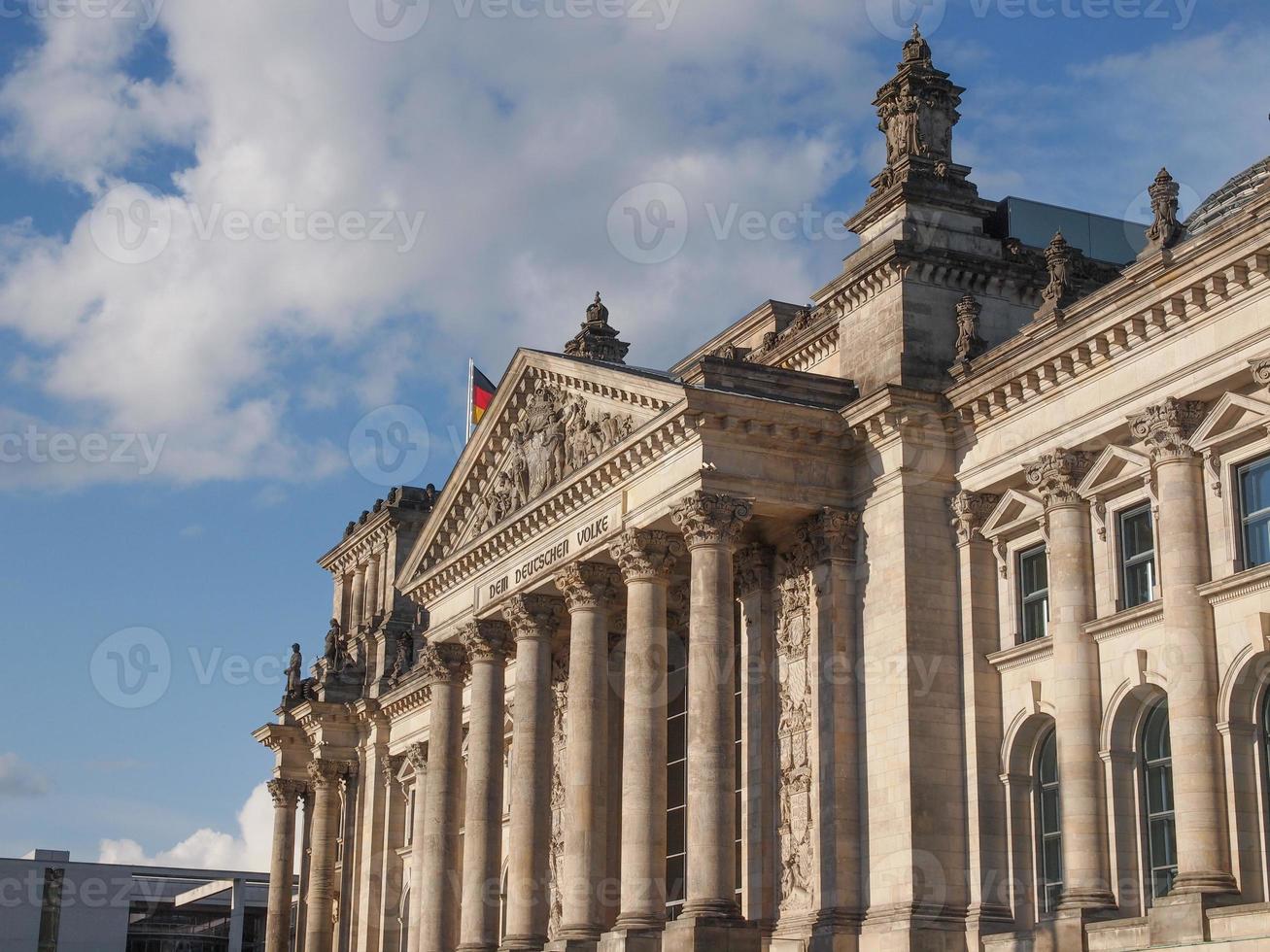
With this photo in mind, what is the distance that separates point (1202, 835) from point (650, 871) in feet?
39.9

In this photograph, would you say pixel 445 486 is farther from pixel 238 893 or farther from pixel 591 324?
pixel 238 893

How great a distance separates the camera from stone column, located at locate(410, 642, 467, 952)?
46.6 m

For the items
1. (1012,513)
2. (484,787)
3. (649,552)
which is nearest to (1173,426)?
(1012,513)

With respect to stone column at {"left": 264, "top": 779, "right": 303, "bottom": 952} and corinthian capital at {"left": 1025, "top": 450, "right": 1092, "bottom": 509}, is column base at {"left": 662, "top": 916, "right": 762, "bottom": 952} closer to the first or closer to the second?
corinthian capital at {"left": 1025, "top": 450, "right": 1092, "bottom": 509}

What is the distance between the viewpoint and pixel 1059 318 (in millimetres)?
32812

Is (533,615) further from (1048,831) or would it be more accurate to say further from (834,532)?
(1048,831)

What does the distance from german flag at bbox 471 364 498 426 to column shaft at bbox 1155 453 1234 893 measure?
1263 inches

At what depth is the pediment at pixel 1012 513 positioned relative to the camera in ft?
111

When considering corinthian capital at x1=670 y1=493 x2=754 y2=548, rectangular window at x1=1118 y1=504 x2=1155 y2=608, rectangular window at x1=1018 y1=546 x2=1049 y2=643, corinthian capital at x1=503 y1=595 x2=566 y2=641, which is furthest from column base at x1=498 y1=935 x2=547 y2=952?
rectangular window at x1=1118 y1=504 x2=1155 y2=608

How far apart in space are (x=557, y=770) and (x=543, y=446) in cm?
942

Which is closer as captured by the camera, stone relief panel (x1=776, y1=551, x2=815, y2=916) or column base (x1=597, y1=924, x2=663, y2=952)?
column base (x1=597, y1=924, x2=663, y2=952)

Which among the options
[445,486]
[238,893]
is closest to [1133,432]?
[445,486]

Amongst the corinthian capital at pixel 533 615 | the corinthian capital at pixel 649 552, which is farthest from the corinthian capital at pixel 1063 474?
the corinthian capital at pixel 533 615

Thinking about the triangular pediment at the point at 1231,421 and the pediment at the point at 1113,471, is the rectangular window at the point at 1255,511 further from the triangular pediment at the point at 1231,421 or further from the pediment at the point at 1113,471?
the pediment at the point at 1113,471
